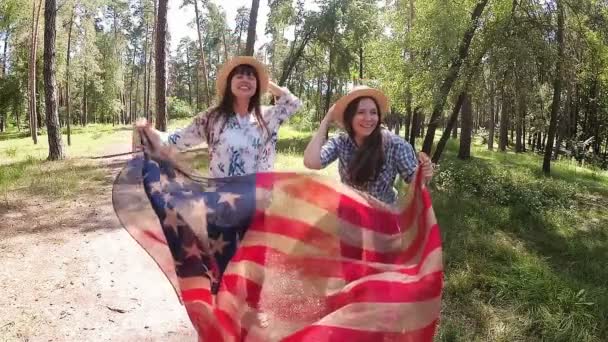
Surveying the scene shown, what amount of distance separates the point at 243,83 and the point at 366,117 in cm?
102

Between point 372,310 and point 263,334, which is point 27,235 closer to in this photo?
point 263,334

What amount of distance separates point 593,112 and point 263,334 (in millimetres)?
38323

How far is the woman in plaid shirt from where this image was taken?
11.1 feet

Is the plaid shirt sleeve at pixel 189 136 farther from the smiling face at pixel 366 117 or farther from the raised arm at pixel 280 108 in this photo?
the smiling face at pixel 366 117

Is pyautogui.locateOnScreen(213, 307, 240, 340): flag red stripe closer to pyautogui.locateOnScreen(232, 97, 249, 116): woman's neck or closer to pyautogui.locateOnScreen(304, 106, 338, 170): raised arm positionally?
pyautogui.locateOnScreen(304, 106, 338, 170): raised arm

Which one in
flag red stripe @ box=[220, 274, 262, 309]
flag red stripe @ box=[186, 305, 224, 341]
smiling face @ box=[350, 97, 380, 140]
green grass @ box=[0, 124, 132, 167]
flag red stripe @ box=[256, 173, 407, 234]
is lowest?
green grass @ box=[0, 124, 132, 167]

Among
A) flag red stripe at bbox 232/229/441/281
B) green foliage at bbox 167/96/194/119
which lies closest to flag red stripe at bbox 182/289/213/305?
flag red stripe at bbox 232/229/441/281

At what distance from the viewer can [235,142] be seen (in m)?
3.67

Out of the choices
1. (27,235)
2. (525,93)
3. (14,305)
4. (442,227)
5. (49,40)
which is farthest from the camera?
(49,40)

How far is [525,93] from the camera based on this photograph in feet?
36.1

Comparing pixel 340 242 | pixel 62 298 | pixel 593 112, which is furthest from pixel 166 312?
pixel 593 112

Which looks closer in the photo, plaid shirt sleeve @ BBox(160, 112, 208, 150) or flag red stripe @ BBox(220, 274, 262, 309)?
flag red stripe @ BBox(220, 274, 262, 309)

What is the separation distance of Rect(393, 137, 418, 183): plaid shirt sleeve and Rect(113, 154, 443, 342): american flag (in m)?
0.18

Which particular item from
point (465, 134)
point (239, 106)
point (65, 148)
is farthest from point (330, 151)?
point (65, 148)
